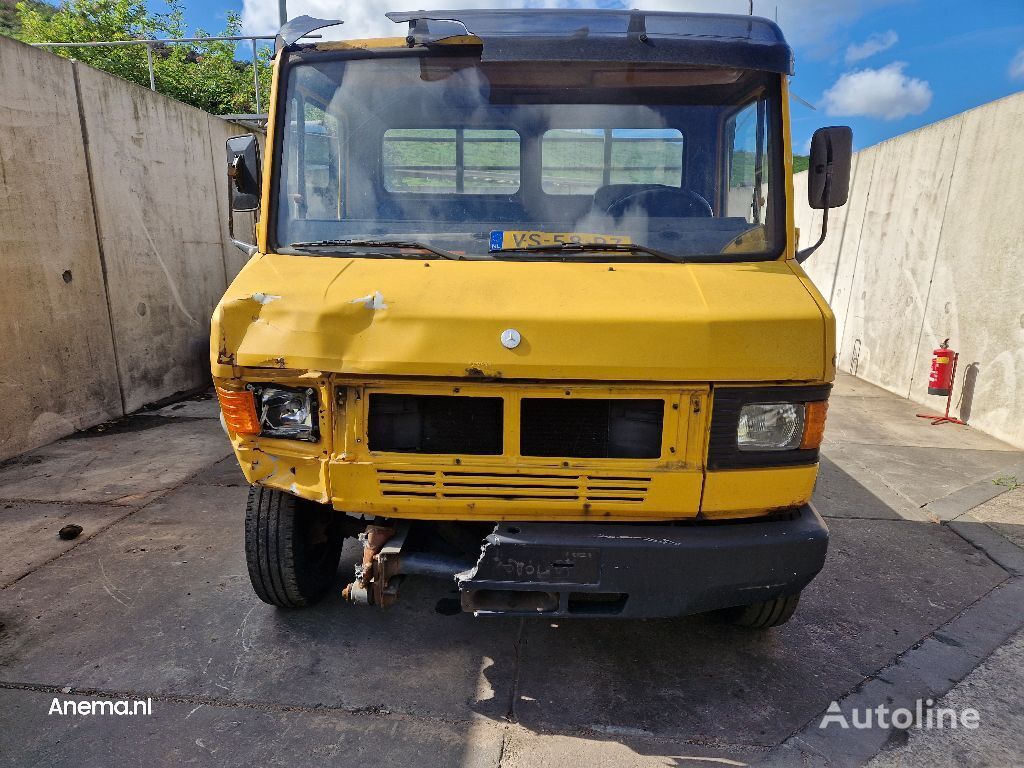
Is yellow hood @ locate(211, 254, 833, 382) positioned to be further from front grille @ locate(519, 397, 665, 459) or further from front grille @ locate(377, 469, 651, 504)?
front grille @ locate(377, 469, 651, 504)

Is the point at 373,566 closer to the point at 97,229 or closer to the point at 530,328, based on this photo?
the point at 530,328

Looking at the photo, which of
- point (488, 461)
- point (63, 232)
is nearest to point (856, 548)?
point (488, 461)

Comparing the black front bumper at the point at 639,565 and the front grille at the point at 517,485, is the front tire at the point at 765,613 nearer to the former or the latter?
the black front bumper at the point at 639,565

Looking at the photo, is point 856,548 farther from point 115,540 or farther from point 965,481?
point 115,540

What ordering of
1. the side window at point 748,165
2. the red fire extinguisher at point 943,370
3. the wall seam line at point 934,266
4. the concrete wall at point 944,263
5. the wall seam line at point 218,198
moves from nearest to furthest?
the side window at point 748,165 → the concrete wall at point 944,263 → the red fire extinguisher at point 943,370 → the wall seam line at point 934,266 → the wall seam line at point 218,198

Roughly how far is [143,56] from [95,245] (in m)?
14.5

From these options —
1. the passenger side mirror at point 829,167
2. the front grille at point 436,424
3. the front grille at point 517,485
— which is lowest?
the front grille at point 517,485

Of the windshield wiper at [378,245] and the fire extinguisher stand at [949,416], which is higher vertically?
the windshield wiper at [378,245]

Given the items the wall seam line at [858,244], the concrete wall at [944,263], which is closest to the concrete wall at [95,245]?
A: the concrete wall at [944,263]

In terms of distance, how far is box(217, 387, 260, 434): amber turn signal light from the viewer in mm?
2459

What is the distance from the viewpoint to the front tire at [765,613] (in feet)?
9.70

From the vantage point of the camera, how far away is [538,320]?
2.29 meters

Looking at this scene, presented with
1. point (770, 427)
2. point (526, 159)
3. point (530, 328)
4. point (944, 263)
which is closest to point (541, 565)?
point (530, 328)

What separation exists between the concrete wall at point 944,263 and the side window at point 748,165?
4572 mm
